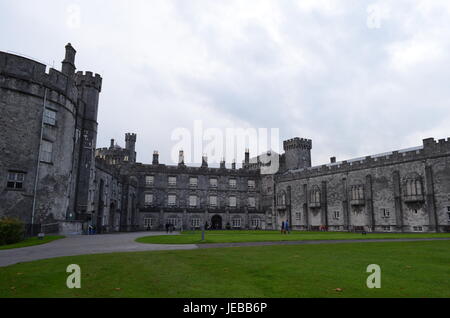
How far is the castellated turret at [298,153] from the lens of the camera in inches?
2480

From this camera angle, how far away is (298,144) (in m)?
63.4

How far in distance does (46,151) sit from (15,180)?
136 inches

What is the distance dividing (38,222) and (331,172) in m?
39.5

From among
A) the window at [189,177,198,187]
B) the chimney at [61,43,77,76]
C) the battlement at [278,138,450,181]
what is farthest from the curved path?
the window at [189,177,198,187]

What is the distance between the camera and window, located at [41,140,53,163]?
27070 mm

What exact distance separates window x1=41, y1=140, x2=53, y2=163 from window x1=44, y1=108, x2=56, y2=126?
1.65 meters

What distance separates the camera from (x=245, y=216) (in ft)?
199

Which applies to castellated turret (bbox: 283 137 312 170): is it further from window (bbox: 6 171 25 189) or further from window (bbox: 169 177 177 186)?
window (bbox: 6 171 25 189)

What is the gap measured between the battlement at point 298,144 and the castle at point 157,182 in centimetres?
27

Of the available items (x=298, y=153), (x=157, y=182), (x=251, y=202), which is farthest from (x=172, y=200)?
(x=298, y=153)

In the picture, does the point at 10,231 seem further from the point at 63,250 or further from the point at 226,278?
the point at 226,278

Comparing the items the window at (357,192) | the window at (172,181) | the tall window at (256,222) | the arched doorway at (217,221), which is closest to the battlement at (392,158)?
the window at (357,192)
